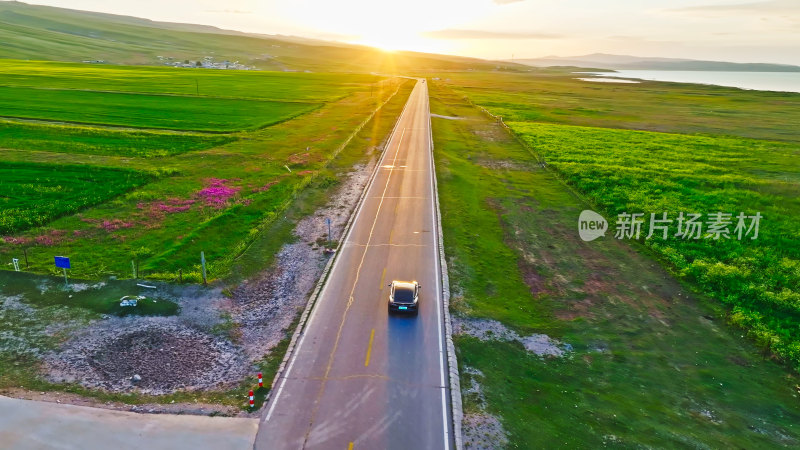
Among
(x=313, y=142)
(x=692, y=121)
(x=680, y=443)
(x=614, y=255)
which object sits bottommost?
(x=680, y=443)

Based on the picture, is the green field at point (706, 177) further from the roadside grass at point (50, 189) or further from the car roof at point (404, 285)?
the roadside grass at point (50, 189)

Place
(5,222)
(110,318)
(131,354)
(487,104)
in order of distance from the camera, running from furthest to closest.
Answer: (487,104)
(5,222)
(110,318)
(131,354)

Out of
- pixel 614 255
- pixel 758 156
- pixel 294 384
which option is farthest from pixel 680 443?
pixel 758 156

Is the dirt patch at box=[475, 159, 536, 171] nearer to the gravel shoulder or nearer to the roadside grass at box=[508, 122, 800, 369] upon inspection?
the roadside grass at box=[508, 122, 800, 369]

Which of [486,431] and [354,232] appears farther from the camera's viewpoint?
[354,232]

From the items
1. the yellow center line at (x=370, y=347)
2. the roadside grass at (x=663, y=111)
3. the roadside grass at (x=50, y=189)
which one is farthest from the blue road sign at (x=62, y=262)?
the roadside grass at (x=663, y=111)

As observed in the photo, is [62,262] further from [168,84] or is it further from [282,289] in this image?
[168,84]

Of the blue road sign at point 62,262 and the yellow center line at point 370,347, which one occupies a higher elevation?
the blue road sign at point 62,262

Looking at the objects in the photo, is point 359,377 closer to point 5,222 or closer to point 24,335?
point 24,335
